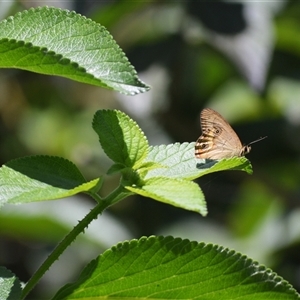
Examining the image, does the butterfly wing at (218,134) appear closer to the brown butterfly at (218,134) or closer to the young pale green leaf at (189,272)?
the brown butterfly at (218,134)

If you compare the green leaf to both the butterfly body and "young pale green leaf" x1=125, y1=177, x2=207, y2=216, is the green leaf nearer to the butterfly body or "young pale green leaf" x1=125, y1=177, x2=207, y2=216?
"young pale green leaf" x1=125, y1=177, x2=207, y2=216

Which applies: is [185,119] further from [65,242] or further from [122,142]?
[65,242]

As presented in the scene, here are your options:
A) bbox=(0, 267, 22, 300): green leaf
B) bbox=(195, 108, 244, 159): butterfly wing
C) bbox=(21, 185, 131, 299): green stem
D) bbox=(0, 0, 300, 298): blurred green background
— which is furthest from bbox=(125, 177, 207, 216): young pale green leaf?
bbox=(0, 0, 300, 298): blurred green background

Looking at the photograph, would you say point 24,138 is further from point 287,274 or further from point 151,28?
point 287,274

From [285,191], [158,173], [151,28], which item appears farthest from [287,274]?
[158,173]

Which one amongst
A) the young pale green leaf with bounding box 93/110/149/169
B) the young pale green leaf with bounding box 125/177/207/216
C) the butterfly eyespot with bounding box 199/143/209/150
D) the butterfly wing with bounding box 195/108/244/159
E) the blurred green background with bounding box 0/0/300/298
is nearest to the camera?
the young pale green leaf with bounding box 125/177/207/216

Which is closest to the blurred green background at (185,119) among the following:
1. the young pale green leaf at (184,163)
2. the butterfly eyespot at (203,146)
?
the butterfly eyespot at (203,146)
